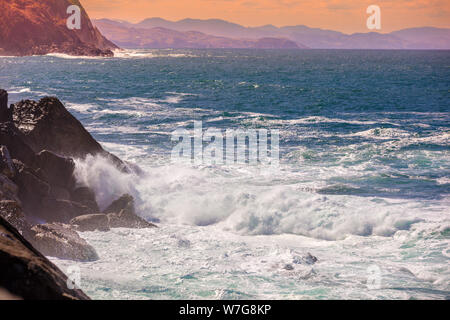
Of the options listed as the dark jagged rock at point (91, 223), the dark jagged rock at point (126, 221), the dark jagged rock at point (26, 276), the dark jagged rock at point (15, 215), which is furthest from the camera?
the dark jagged rock at point (126, 221)

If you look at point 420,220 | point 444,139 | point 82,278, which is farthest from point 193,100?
point 82,278

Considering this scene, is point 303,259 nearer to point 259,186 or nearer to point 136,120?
→ point 259,186

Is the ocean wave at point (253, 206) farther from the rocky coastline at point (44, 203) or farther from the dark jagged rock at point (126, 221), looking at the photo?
the dark jagged rock at point (126, 221)

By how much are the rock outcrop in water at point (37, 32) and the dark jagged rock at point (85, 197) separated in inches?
5873

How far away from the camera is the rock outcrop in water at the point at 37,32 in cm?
15312

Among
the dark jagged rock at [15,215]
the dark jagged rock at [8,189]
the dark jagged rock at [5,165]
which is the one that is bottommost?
the dark jagged rock at [15,215]

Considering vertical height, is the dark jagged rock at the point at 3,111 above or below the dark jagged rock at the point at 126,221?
above

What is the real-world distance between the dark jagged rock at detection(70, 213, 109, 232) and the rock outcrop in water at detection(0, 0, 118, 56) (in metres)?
151

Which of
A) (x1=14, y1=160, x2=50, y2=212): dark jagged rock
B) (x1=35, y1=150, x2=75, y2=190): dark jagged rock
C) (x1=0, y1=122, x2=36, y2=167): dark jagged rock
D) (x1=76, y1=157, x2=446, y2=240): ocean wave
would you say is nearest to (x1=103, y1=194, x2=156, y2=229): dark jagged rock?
(x1=76, y1=157, x2=446, y2=240): ocean wave

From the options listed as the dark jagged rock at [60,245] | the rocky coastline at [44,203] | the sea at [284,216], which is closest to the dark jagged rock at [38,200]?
the rocky coastline at [44,203]

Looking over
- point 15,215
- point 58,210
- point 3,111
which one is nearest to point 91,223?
point 58,210

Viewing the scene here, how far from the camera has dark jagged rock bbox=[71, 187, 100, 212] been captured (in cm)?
1321

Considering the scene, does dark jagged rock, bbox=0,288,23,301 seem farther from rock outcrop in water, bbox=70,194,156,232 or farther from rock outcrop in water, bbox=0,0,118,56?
rock outcrop in water, bbox=0,0,118,56
